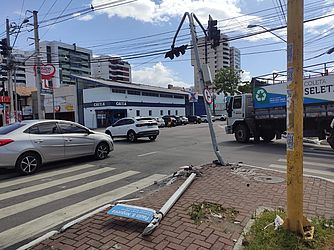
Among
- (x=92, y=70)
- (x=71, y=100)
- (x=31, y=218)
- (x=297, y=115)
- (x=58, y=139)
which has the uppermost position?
(x=92, y=70)

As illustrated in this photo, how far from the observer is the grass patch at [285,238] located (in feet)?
11.2

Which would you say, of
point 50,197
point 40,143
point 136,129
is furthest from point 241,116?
point 50,197

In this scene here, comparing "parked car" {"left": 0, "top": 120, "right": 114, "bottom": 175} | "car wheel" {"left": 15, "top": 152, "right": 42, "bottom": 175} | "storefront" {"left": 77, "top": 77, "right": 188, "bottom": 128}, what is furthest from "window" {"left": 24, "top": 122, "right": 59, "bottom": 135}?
"storefront" {"left": 77, "top": 77, "right": 188, "bottom": 128}

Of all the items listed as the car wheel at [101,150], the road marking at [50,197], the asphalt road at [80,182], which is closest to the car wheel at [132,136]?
the asphalt road at [80,182]

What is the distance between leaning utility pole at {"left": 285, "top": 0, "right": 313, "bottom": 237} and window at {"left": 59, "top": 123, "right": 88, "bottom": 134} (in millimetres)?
8310

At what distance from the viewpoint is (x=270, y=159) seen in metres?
11.1

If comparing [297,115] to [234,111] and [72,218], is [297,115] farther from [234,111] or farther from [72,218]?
[234,111]

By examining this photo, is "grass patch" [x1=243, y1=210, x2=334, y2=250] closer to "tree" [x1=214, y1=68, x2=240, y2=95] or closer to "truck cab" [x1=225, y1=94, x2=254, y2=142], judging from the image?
"truck cab" [x1=225, y1=94, x2=254, y2=142]

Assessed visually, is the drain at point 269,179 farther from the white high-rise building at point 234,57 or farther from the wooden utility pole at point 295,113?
the white high-rise building at point 234,57

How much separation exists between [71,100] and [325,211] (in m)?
51.1

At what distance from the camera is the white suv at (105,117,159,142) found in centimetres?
1958

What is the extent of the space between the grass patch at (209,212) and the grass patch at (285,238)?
0.63 meters

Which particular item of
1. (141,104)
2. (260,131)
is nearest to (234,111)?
(260,131)

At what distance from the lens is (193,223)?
434cm
